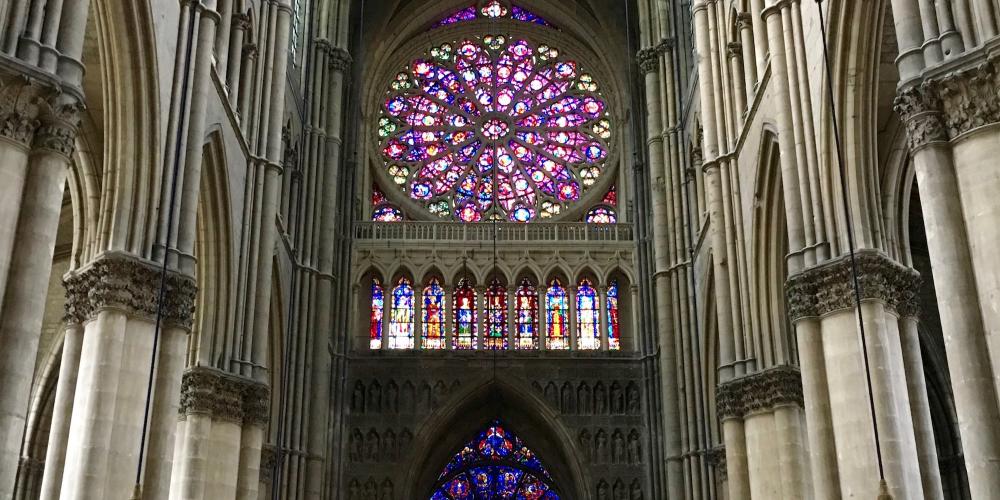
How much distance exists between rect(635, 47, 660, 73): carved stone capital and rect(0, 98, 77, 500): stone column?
21.7m

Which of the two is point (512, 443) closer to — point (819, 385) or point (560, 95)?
point (560, 95)

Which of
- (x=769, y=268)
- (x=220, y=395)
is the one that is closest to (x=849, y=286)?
(x=769, y=268)

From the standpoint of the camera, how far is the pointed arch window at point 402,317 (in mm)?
33719

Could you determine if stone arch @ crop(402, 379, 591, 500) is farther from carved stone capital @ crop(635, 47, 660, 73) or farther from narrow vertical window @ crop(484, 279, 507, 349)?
carved stone capital @ crop(635, 47, 660, 73)

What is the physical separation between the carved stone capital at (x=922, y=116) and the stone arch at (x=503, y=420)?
20.0 m

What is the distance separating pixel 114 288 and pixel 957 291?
35.6 ft

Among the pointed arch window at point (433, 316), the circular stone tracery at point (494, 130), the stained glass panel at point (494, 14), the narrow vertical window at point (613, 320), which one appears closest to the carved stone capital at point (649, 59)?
the circular stone tracery at point (494, 130)

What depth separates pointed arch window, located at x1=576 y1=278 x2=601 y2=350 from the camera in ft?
111

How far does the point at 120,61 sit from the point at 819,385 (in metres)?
11.1

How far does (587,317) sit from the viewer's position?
34.2 m

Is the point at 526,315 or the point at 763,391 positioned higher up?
the point at 526,315

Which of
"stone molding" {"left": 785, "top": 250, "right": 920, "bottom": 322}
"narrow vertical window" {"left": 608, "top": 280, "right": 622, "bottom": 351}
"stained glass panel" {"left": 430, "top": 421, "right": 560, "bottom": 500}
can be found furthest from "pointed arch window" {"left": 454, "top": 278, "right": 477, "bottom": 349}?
"stone molding" {"left": 785, "top": 250, "right": 920, "bottom": 322}

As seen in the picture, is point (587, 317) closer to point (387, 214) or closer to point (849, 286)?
point (387, 214)

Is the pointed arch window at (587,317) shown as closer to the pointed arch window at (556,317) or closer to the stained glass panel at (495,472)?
the pointed arch window at (556,317)
